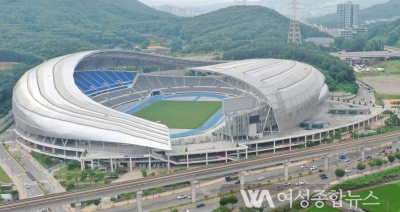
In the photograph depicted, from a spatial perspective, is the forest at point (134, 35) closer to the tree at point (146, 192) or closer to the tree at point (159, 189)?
the tree at point (159, 189)

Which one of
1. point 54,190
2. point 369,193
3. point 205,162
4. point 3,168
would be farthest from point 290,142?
point 3,168

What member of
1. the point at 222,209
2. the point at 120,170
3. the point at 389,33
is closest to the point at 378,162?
the point at 222,209

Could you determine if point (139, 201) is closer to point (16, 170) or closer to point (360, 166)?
point (16, 170)

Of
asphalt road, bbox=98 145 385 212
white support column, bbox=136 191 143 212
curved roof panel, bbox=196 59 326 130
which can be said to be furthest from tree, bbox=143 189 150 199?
curved roof panel, bbox=196 59 326 130

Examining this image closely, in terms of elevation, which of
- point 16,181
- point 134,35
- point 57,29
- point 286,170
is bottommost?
point 16,181

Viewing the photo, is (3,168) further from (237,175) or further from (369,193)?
(369,193)

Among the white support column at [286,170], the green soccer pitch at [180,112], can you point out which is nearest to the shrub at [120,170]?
the white support column at [286,170]
